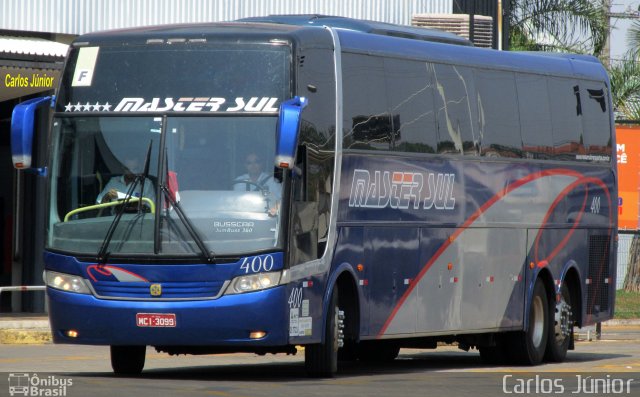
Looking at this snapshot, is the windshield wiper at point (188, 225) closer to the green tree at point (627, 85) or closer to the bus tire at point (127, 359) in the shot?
the bus tire at point (127, 359)

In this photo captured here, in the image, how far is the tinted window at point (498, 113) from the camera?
19312mm

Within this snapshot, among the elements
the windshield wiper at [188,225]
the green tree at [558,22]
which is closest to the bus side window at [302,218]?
the windshield wiper at [188,225]

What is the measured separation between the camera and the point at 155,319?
580 inches

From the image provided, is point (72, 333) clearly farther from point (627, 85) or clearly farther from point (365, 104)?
point (627, 85)

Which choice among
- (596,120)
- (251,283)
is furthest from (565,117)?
(251,283)

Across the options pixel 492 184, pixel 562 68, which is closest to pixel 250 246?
pixel 492 184

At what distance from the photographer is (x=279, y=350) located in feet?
51.5

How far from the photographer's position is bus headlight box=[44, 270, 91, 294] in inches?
593

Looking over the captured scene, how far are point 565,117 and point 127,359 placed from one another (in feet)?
25.0

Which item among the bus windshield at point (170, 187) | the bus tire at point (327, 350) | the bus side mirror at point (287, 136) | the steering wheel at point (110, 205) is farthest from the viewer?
the bus tire at point (327, 350)

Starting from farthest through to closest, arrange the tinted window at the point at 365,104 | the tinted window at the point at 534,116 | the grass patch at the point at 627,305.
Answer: the grass patch at the point at 627,305
the tinted window at the point at 534,116
the tinted window at the point at 365,104

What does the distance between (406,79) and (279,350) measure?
3.66 meters

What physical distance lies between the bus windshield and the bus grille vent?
8.31 metres

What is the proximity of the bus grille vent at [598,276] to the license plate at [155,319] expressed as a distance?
8822mm
